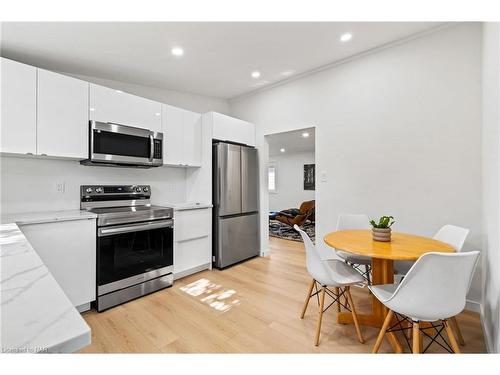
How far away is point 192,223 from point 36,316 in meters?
2.61

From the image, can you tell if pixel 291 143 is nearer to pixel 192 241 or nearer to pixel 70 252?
pixel 192 241

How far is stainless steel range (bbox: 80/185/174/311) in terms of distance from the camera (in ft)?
7.56

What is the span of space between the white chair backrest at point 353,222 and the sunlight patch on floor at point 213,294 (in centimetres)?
136

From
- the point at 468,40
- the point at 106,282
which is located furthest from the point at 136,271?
the point at 468,40

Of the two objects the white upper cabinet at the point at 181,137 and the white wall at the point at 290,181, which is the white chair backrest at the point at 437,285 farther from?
the white wall at the point at 290,181

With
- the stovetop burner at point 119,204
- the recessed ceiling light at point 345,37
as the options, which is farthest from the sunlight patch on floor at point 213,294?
the recessed ceiling light at point 345,37

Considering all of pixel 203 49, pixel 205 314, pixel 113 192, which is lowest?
pixel 205 314

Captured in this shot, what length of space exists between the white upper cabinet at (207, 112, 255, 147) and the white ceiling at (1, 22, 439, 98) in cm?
59

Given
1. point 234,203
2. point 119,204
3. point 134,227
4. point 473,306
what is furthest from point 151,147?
point 473,306

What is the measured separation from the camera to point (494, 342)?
5.04ft

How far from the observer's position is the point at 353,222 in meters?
2.65

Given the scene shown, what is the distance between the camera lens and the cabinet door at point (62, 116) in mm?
2207
